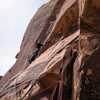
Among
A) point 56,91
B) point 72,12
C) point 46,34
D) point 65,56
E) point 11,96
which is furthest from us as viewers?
point 46,34

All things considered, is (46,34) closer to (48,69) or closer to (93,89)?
(48,69)

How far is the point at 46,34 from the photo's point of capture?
52.7 feet

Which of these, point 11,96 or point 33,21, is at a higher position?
point 33,21

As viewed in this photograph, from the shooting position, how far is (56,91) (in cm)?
898

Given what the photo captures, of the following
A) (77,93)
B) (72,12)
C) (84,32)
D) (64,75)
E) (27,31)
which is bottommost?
(77,93)

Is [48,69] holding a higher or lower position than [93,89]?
higher

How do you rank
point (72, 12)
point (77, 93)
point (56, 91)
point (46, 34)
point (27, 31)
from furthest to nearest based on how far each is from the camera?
point (27, 31)
point (46, 34)
point (72, 12)
point (56, 91)
point (77, 93)

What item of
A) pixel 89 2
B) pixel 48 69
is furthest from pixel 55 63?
pixel 89 2

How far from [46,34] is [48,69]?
21.2ft

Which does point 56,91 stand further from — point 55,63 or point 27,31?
point 27,31

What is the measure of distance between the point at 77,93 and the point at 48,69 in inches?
57.1

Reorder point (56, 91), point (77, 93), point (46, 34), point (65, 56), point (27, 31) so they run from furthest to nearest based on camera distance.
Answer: point (27, 31)
point (46, 34)
point (65, 56)
point (56, 91)
point (77, 93)

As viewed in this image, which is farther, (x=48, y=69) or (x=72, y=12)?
(x=72, y=12)

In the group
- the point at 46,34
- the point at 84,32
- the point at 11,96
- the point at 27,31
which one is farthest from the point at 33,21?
the point at 84,32
